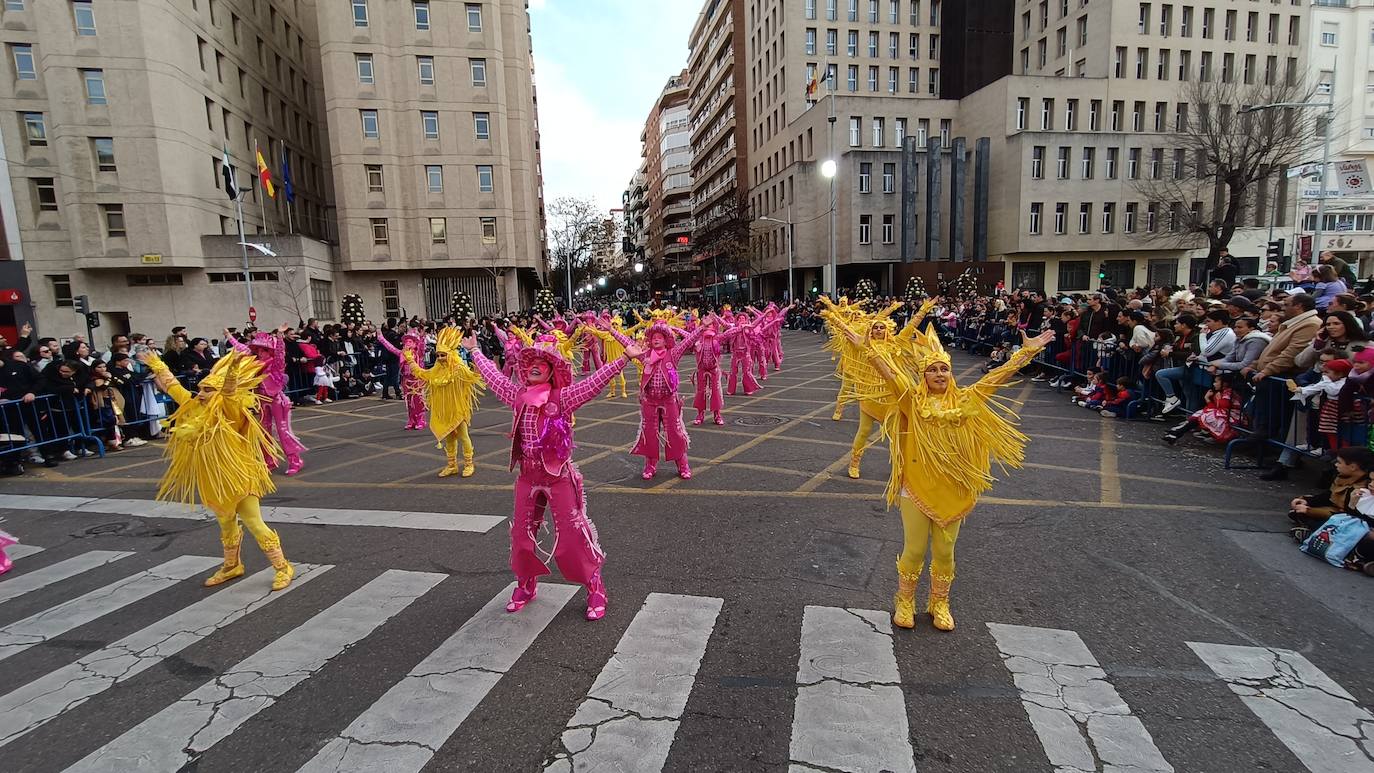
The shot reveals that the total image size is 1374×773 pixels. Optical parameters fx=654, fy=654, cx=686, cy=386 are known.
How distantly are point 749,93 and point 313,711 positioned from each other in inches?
2476

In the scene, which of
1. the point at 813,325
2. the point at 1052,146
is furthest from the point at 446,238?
the point at 1052,146

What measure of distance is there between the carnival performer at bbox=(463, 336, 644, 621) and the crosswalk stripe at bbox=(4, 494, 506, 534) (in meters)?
1.96

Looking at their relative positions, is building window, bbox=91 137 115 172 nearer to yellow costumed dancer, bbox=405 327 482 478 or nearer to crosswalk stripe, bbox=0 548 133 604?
yellow costumed dancer, bbox=405 327 482 478

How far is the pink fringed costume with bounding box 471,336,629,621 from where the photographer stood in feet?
15.3

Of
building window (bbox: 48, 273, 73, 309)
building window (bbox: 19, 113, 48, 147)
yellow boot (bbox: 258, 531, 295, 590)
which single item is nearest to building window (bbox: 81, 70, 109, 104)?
building window (bbox: 19, 113, 48, 147)

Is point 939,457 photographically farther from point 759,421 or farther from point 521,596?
point 759,421

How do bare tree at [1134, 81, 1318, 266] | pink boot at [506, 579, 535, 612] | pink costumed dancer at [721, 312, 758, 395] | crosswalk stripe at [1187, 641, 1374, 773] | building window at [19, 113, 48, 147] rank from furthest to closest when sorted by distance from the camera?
bare tree at [1134, 81, 1318, 266] → building window at [19, 113, 48, 147] → pink costumed dancer at [721, 312, 758, 395] → pink boot at [506, 579, 535, 612] → crosswalk stripe at [1187, 641, 1374, 773]

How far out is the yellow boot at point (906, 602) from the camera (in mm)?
4426

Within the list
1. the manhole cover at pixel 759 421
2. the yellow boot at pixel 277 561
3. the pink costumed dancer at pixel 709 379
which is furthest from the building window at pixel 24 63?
the yellow boot at pixel 277 561

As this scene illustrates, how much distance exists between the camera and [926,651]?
163 inches

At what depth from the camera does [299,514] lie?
7.34 meters

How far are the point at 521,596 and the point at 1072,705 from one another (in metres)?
3.60

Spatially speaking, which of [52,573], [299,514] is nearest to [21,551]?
[52,573]

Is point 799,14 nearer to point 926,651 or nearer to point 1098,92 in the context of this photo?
point 1098,92
